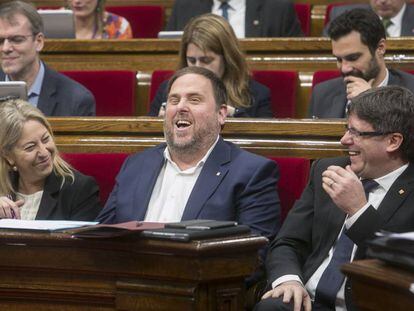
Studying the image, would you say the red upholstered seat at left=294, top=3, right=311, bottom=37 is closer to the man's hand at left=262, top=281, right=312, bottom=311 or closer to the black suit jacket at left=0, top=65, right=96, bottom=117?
the black suit jacket at left=0, top=65, right=96, bottom=117

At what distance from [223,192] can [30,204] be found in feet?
1.42

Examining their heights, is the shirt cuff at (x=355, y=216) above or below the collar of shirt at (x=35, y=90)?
above

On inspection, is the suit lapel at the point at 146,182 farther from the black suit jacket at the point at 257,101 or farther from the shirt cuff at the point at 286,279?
the black suit jacket at the point at 257,101

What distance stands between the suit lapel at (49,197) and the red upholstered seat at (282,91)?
0.81 meters

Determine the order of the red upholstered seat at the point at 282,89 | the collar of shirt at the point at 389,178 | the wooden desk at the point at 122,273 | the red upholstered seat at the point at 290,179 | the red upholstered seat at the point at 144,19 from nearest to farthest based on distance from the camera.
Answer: the wooden desk at the point at 122,273 < the collar of shirt at the point at 389,178 < the red upholstered seat at the point at 290,179 < the red upholstered seat at the point at 282,89 < the red upholstered seat at the point at 144,19

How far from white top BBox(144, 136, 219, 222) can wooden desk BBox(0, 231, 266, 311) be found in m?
0.47

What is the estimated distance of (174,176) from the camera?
2.06m

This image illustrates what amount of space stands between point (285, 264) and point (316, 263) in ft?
0.19

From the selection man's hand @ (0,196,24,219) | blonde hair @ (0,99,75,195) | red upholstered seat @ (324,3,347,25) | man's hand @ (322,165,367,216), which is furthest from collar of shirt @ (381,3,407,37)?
man's hand @ (0,196,24,219)

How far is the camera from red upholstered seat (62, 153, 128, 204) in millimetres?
2197

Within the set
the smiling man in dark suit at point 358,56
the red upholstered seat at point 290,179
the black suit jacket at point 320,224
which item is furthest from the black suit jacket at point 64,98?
the black suit jacket at point 320,224

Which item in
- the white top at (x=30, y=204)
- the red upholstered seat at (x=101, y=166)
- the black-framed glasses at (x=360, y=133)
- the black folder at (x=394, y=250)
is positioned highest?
the black folder at (x=394, y=250)

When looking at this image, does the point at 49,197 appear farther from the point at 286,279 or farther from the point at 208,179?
the point at 286,279

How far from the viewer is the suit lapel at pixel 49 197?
2072 millimetres
